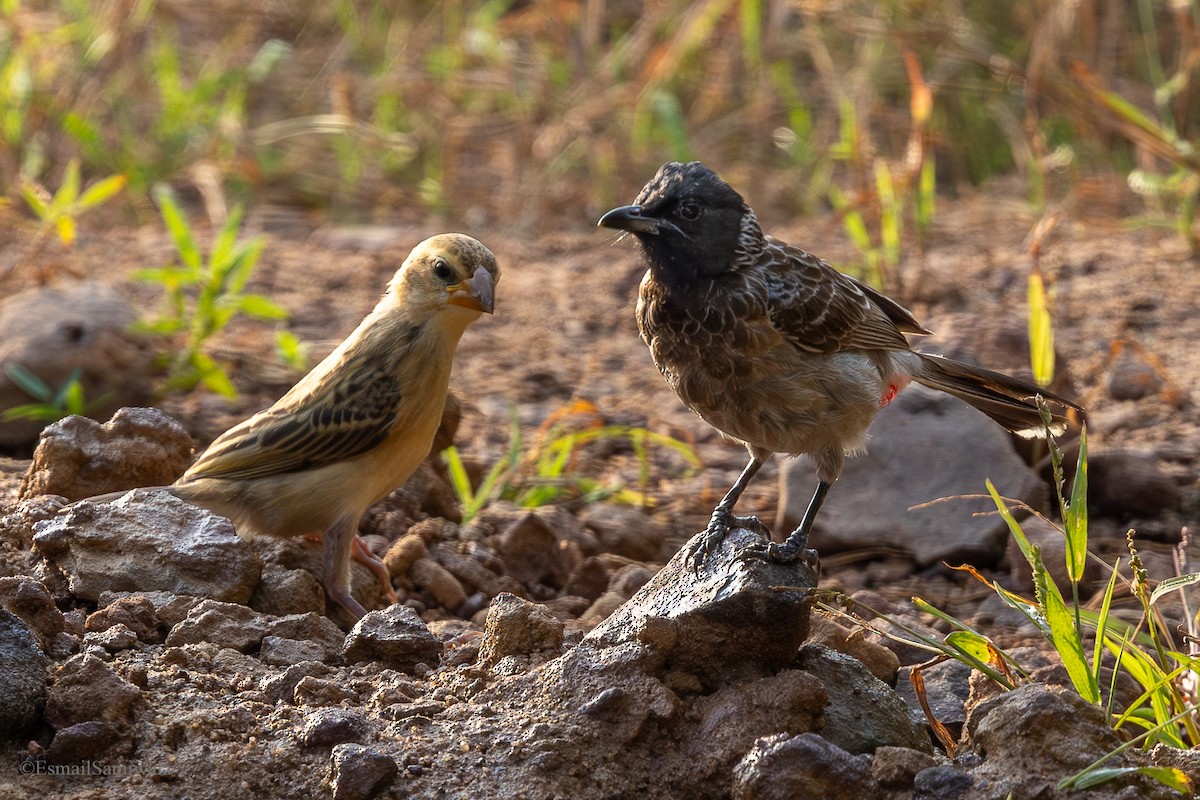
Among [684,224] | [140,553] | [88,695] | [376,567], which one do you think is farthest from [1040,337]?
[88,695]

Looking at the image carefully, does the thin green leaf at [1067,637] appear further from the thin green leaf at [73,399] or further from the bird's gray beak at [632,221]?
the thin green leaf at [73,399]

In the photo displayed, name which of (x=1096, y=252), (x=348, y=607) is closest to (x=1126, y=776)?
Answer: (x=348, y=607)

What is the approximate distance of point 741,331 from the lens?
4.33m

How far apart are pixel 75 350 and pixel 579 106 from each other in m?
4.66

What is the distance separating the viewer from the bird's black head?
172 inches

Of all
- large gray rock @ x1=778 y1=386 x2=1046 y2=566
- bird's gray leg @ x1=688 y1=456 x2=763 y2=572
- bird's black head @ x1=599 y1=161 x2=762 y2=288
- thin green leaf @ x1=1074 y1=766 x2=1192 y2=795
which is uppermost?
bird's black head @ x1=599 y1=161 x2=762 y2=288

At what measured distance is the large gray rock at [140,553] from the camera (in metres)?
4.05

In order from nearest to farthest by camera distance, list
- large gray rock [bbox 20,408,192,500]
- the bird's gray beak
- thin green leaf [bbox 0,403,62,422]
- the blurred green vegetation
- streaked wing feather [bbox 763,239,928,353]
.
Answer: the bird's gray beak
streaked wing feather [bbox 763,239,928,353]
large gray rock [bbox 20,408,192,500]
thin green leaf [bbox 0,403,62,422]
the blurred green vegetation

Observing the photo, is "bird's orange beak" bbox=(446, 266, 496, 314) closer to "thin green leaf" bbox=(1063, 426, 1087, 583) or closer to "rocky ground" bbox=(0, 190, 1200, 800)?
"rocky ground" bbox=(0, 190, 1200, 800)

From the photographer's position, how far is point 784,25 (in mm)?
10570

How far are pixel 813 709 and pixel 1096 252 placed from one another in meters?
5.50

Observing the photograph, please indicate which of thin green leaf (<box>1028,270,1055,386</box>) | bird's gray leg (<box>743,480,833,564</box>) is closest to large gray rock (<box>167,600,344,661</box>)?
bird's gray leg (<box>743,480,833,564</box>)

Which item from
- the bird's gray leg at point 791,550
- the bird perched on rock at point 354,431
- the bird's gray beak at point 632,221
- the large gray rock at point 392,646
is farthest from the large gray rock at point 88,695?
the bird's gray beak at point 632,221

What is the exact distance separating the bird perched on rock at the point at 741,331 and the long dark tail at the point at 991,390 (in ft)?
1.47
